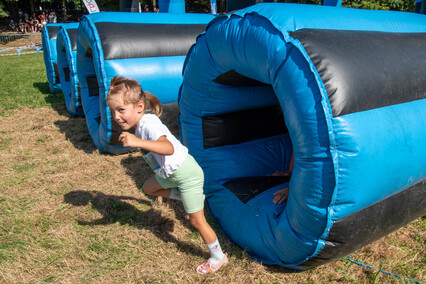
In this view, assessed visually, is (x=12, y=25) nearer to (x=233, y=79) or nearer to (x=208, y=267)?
(x=233, y=79)

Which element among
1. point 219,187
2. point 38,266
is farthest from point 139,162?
point 38,266

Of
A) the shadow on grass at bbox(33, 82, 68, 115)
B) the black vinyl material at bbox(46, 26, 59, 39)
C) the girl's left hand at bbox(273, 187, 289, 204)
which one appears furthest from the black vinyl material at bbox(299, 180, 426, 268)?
the black vinyl material at bbox(46, 26, 59, 39)

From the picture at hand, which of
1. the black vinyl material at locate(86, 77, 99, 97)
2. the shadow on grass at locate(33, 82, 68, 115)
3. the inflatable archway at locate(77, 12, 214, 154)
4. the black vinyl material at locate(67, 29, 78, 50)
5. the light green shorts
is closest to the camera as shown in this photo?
the light green shorts

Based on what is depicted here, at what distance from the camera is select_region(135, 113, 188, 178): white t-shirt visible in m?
2.30

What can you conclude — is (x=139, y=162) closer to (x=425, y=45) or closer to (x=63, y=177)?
(x=63, y=177)

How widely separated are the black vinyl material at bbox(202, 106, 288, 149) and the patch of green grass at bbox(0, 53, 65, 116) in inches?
213

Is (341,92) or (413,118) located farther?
(413,118)

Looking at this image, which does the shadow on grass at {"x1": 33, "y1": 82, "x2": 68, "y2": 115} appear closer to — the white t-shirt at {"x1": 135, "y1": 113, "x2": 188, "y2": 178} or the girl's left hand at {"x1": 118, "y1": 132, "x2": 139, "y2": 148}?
the white t-shirt at {"x1": 135, "y1": 113, "x2": 188, "y2": 178}

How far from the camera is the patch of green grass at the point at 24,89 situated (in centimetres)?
750

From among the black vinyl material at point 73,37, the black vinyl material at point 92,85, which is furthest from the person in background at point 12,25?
the black vinyl material at point 92,85

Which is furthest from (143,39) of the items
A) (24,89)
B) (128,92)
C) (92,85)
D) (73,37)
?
(24,89)

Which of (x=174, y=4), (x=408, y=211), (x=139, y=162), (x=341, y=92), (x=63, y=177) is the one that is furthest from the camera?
(x=174, y=4)

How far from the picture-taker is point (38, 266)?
2.46 metres

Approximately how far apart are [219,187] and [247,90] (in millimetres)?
886
